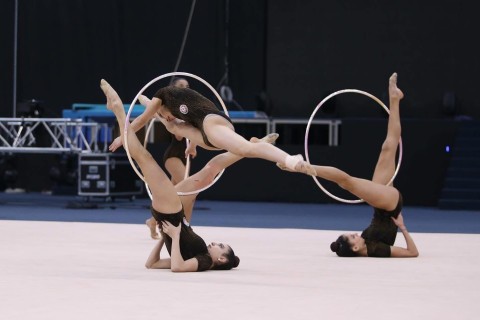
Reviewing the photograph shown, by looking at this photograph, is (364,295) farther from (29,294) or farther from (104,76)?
(104,76)

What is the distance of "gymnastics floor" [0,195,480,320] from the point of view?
5.57 m

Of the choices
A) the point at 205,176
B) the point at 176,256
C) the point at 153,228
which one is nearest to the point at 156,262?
the point at 176,256

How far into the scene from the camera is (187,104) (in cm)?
769

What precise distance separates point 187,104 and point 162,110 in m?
0.28

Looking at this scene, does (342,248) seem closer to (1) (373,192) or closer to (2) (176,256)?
(1) (373,192)

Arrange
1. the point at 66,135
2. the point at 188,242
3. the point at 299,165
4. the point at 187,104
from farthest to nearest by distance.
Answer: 1. the point at 66,135
2. the point at 187,104
3. the point at 188,242
4. the point at 299,165

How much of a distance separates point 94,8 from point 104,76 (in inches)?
46.7

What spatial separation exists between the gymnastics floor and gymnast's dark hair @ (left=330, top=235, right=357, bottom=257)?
0.09 m

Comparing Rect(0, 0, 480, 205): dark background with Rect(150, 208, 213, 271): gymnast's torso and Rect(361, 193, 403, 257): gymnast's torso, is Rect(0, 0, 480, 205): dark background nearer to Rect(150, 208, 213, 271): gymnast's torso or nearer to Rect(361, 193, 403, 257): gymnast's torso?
Rect(361, 193, 403, 257): gymnast's torso

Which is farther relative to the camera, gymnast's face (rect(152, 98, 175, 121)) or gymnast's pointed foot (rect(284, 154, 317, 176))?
gymnast's face (rect(152, 98, 175, 121))

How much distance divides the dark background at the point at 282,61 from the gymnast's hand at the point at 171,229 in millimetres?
8297

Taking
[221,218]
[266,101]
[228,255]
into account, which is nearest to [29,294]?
[228,255]

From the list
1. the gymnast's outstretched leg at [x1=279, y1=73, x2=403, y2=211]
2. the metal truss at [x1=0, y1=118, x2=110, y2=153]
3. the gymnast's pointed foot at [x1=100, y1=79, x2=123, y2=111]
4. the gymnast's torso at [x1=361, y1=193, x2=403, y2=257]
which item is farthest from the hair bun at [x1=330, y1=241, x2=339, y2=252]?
the metal truss at [x1=0, y1=118, x2=110, y2=153]

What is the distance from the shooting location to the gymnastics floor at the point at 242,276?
18.3 ft
